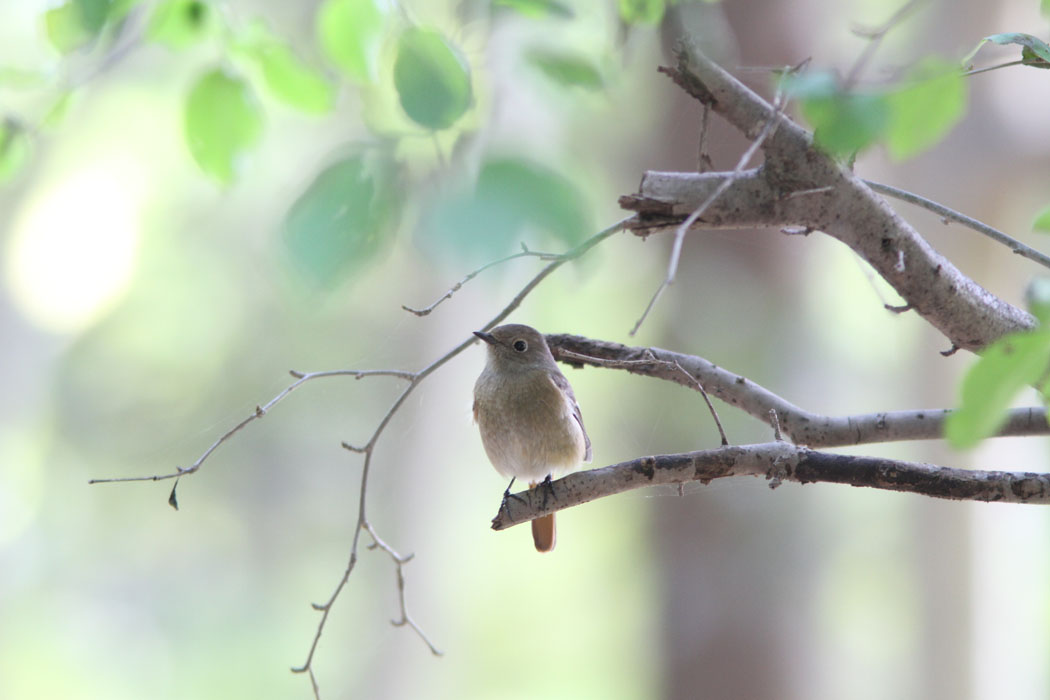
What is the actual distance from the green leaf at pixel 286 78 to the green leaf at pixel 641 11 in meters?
0.47

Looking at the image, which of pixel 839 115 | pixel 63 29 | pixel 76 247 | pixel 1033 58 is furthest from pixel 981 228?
pixel 76 247

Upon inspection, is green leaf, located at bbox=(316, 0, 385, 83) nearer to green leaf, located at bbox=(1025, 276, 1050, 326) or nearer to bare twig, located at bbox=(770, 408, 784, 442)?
bare twig, located at bbox=(770, 408, 784, 442)

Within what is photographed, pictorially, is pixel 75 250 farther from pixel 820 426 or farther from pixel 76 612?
pixel 820 426

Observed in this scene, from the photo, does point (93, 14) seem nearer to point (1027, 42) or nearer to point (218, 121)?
point (218, 121)

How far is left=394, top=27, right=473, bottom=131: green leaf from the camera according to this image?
643 millimetres

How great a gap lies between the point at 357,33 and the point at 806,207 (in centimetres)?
66

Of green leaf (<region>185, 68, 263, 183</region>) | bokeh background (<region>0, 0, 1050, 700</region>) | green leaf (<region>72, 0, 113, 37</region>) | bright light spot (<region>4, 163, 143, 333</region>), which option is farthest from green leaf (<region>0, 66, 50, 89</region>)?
bright light spot (<region>4, 163, 143, 333</region>)

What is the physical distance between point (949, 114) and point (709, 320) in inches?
95.3

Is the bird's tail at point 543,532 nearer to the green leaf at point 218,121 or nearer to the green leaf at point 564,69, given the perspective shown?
the green leaf at point 218,121

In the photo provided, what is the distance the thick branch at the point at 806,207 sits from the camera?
48.4 inches

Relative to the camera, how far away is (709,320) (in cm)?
300

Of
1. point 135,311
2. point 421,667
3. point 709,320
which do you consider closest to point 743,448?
point 709,320

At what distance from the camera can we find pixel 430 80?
2.21 ft

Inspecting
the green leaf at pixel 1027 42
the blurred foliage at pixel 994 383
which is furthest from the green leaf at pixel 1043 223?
the blurred foliage at pixel 994 383
